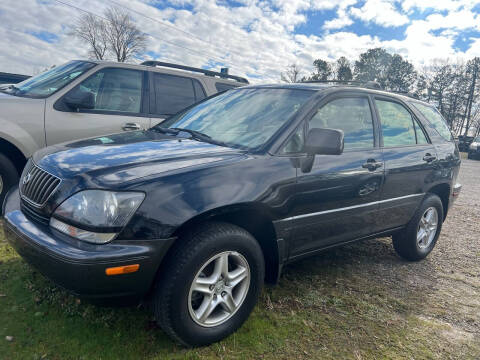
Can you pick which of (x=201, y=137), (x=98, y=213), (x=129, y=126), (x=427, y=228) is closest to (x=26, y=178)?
(x=98, y=213)

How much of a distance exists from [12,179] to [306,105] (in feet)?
10.6

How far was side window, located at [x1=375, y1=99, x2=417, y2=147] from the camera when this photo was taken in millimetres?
3392

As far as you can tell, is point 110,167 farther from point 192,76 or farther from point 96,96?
point 192,76

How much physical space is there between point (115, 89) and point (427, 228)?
4177mm

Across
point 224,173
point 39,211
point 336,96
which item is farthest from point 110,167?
point 336,96

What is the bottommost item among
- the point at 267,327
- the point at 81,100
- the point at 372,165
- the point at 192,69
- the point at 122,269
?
the point at 267,327

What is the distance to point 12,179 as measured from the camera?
12.7ft

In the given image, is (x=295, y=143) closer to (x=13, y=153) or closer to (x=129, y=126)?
(x=129, y=126)

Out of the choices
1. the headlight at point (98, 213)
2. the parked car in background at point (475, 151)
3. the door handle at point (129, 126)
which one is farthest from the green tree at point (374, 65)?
the headlight at point (98, 213)

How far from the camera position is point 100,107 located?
4.50m

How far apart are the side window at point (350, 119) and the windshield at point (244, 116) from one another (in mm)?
210

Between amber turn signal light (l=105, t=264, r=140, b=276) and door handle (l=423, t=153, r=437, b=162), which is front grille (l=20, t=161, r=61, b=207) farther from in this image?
door handle (l=423, t=153, r=437, b=162)

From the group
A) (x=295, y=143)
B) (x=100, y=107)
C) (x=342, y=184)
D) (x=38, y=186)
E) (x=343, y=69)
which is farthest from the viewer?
(x=343, y=69)

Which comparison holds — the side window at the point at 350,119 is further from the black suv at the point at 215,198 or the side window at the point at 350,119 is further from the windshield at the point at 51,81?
the windshield at the point at 51,81
